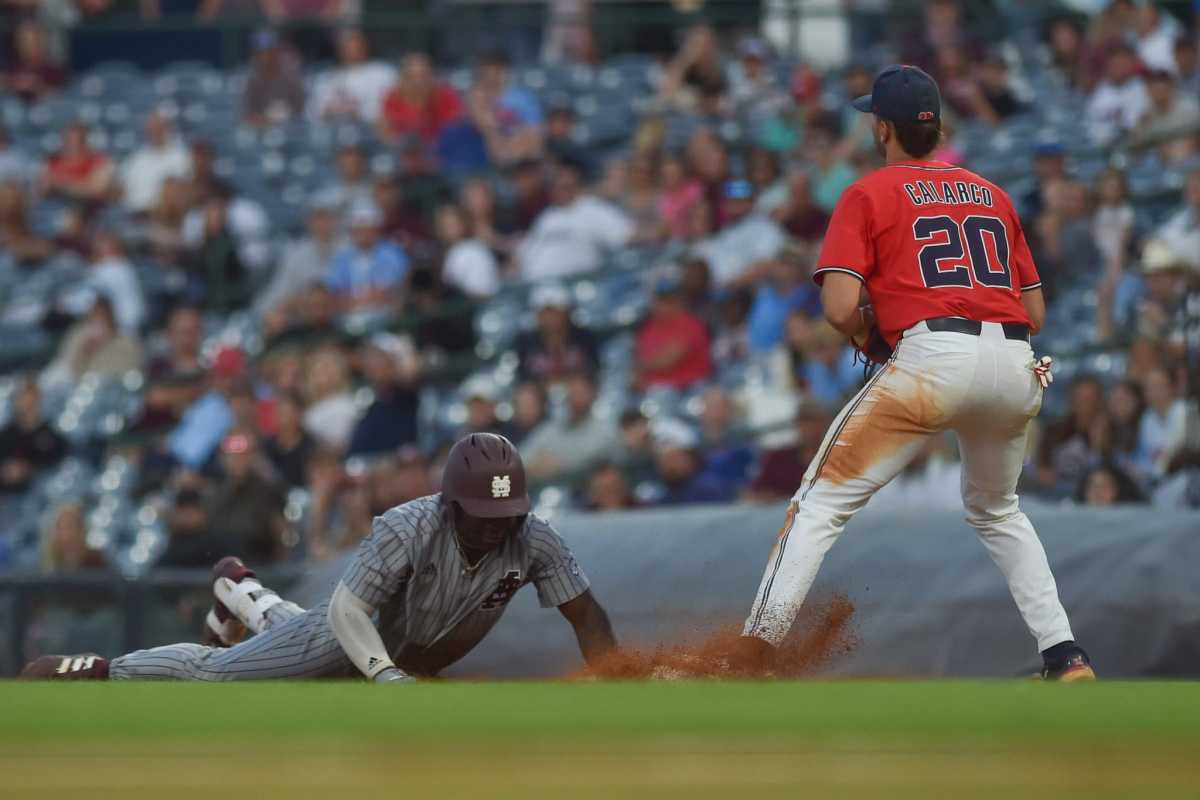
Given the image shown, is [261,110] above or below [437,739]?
above

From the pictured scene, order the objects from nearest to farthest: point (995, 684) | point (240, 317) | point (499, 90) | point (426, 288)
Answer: point (995, 684)
point (426, 288)
point (240, 317)
point (499, 90)

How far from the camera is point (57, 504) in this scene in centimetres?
1330

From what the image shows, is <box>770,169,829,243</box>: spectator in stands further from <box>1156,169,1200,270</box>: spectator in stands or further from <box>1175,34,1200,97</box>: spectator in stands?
<box>1156,169,1200,270</box>: spectator in stands

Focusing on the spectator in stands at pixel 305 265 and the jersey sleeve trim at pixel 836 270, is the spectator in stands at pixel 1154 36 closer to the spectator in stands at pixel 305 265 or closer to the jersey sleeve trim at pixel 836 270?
the spectator in stands at pixel 305 265

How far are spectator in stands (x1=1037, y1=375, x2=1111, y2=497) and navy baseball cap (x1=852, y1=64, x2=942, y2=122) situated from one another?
3.87 meters

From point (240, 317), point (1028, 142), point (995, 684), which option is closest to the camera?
point (995, 684)

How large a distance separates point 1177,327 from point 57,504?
7.36 m

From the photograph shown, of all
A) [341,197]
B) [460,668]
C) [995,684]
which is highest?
[341,197]

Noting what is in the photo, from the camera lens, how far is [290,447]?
12758mm

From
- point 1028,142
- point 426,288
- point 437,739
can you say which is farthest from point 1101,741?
point 426,288

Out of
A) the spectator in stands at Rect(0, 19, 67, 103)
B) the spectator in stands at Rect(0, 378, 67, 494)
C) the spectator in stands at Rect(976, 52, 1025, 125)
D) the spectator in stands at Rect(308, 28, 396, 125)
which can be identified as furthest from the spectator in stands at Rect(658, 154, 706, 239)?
the spectator in stands at Rect(0, 19, 67, 103)

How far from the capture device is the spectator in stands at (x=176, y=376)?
45.9 feet

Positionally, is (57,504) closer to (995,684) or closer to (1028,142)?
(1028,142)

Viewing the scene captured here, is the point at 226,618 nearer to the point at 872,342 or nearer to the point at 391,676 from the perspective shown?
the point at 391,676
